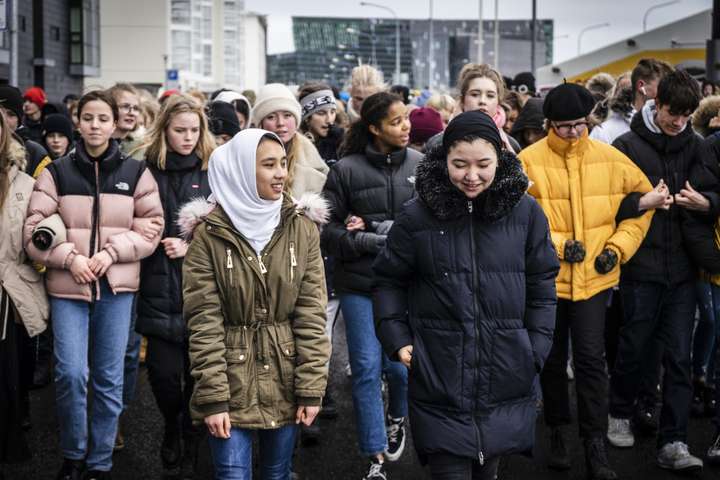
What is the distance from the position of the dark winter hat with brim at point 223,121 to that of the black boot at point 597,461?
3501mm

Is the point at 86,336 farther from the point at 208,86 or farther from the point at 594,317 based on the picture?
the point at 208,86

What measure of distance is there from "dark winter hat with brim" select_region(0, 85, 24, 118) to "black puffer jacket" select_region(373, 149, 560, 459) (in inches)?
213

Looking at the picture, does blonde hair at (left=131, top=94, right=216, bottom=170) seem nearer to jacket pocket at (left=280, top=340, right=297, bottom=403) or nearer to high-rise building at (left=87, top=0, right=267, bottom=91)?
jacket pocket at (left=280, top=340, right=297, bottom=403)

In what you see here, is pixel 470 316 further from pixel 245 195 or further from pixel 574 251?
pixel 574 251

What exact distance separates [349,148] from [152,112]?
4480mm

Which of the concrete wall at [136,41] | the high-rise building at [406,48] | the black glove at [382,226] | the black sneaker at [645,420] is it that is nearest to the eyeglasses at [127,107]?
the black glove at [382,226]

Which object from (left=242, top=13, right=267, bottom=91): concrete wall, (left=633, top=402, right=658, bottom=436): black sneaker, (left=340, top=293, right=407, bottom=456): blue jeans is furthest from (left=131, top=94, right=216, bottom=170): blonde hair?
(left=242, top=13, right=267, bottom=91): concrete wall

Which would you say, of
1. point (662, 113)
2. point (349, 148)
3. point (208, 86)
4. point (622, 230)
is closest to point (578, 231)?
point (622, 230)

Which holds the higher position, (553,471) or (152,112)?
(152,112)

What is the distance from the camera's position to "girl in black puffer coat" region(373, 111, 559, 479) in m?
4.30

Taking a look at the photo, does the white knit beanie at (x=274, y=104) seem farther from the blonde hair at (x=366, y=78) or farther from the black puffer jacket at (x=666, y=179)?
the blonde hair at (x=366, y=78)

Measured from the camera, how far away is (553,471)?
631cm

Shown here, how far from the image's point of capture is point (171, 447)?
613 centimetres

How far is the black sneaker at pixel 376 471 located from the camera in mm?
6008
